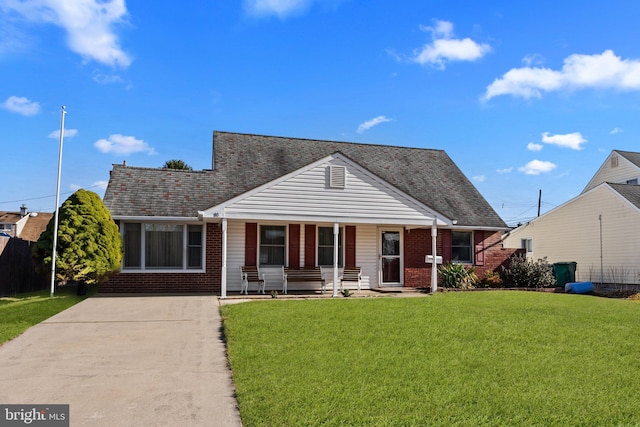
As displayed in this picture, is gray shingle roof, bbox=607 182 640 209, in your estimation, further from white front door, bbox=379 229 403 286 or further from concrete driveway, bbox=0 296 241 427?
concrete driveway, bbox=0 296 241 427

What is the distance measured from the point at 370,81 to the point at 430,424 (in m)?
13.7

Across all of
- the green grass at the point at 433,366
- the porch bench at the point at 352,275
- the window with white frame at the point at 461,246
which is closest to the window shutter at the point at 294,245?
the porch bench at the point at 352,275

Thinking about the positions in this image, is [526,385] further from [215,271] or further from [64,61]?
[64,61]

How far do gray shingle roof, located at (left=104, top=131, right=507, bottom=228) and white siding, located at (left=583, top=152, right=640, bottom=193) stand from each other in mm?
14487

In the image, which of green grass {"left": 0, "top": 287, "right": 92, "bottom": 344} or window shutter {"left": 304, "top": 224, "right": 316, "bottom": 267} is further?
window shutter {"left": 304, "top": 224, "right": 316, "bottom": 267}

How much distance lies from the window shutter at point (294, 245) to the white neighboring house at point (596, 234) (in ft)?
49.5

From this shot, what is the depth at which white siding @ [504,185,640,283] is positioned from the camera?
2192cm

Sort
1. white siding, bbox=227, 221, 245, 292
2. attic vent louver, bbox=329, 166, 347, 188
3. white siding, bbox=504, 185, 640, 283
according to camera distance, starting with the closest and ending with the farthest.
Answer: attic vent louver, bbox=329, 166, 347, 188 → white siding, bbox=227, 221, 245, 292 → white siding, bbox=504, 185, 640, 283

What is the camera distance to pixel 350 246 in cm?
1795

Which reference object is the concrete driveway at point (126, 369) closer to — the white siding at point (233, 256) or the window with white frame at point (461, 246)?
the white siding at point (233, 256)

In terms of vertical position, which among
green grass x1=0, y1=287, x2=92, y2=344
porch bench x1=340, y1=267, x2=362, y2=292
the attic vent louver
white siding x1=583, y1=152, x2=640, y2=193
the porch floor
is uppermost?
white siding x1=583, y1=152, x2=640, y2=193

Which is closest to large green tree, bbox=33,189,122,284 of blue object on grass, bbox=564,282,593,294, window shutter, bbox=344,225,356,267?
window shutter, bbox=344,225,356,267

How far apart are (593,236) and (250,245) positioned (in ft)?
56.6

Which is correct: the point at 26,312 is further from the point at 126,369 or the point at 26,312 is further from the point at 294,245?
the point at 294,245
